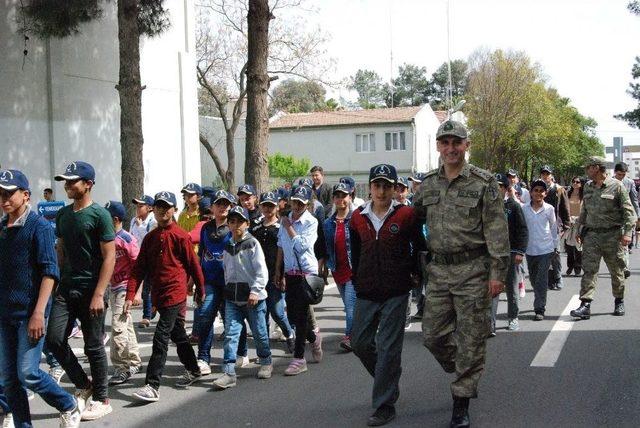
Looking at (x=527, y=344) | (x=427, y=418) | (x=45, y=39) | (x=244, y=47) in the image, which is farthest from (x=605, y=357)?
(x=244, y=47)

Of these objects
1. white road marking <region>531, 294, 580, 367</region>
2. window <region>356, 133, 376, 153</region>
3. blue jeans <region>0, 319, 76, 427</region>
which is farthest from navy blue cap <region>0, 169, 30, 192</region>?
window <region>356, 133, 376, 153</region>

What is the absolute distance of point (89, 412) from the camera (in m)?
5.88

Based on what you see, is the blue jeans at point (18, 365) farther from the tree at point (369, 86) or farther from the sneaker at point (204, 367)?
the tree at point (369, 86)

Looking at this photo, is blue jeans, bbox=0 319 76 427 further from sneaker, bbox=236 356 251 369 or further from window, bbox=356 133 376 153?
window, bbox=356 133 376 153

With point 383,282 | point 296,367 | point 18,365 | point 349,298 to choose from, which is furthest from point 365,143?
point 18,365

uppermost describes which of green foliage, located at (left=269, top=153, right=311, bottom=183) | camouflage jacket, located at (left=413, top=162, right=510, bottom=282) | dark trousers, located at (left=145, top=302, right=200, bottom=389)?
green foliage, located at (left=269, top=153, right=311, bottom=183)

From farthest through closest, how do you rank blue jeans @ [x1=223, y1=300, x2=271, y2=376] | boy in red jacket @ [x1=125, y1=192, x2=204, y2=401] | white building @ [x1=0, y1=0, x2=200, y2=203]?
white building @ [x1=0, y1=0, x2=200, y2=203] → blue jeans @ [x1=223, y1=300, x2=271, y2=376] → boy in red jacket @ [x1=125, y1=192, x2=204, y2=401]

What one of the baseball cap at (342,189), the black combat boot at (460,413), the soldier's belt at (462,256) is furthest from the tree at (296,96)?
the black combat boot at (460,413)

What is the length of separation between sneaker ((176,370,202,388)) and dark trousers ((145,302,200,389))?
16 cm

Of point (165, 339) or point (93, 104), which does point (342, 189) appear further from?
point (93, 104)

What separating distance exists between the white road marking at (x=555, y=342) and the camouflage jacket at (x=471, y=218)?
2.51 m

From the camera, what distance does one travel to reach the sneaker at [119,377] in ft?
23.0

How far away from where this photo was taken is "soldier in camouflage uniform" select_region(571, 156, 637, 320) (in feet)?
31.4

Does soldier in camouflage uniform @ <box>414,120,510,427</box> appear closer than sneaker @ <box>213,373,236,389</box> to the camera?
Yes
